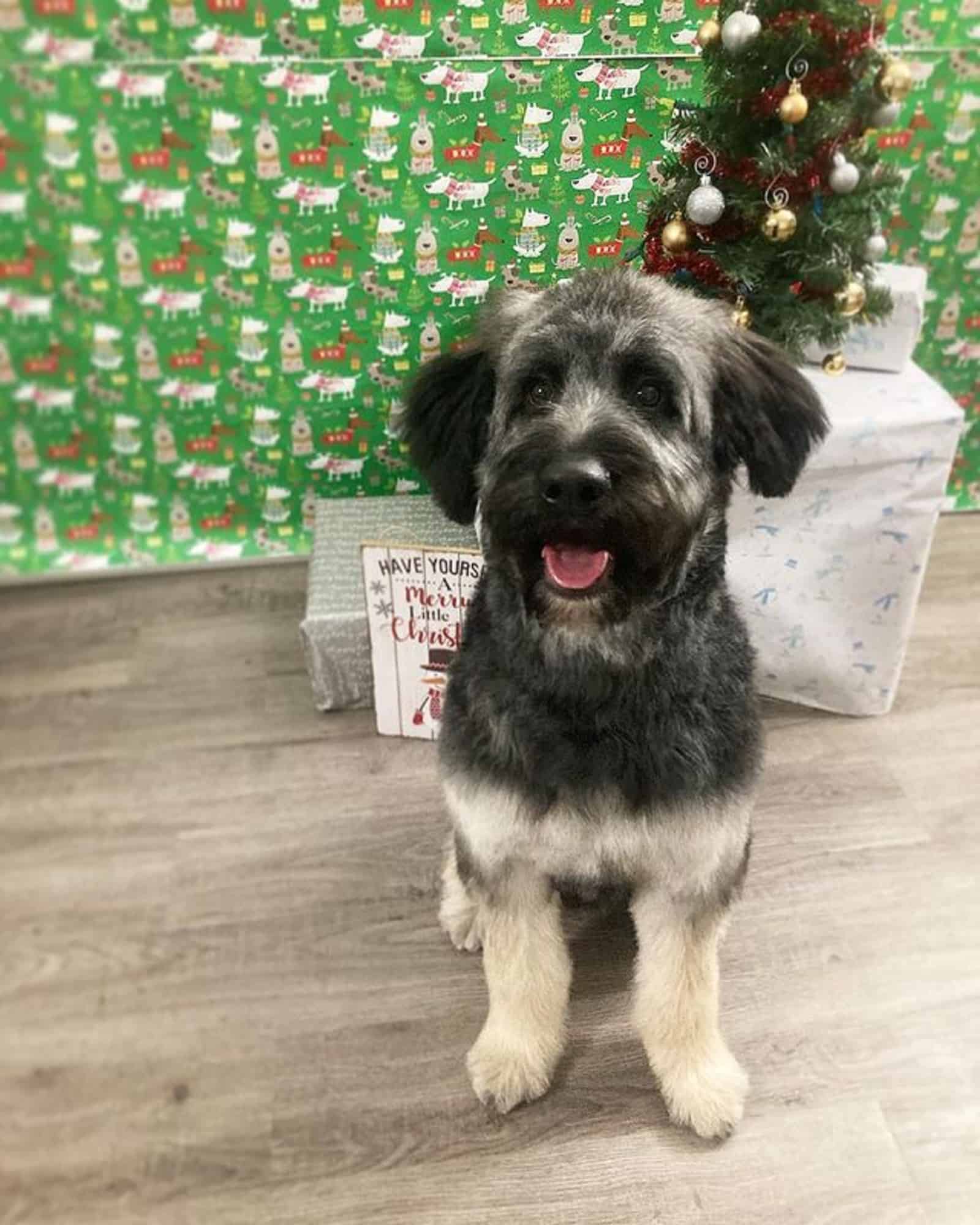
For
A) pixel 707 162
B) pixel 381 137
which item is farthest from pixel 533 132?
pixel 707 162

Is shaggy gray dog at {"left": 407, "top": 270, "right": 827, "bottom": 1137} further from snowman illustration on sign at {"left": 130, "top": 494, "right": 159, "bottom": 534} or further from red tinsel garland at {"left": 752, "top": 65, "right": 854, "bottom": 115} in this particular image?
snowman illustration on sign at {"left": 130, "top": 494, "right": 159, "bottom": 534}

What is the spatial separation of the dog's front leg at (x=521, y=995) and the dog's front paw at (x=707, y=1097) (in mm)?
199

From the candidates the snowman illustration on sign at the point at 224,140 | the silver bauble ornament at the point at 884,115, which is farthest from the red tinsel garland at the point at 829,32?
the snowman illustration on sign at the point at 224,140

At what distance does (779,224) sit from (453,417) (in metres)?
0.83

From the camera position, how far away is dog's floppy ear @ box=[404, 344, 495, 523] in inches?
54.0

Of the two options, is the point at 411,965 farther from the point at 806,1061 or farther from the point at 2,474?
the point at 2,474

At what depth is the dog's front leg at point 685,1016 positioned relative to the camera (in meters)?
1.48

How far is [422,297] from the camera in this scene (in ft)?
8.04

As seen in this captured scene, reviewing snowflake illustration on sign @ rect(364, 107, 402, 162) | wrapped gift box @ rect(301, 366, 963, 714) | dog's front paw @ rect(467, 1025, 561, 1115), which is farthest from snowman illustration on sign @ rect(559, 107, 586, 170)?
dog's front paw @ rect(467, 1025, 561, 1115)

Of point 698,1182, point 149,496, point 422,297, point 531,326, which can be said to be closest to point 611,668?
point 531,326

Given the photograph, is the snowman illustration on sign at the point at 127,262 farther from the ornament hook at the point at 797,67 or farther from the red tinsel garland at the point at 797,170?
the ornament hook at the point at 797,67

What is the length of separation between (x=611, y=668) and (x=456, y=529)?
1114 millimetres

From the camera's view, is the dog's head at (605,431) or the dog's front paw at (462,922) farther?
the dog's front paw at (462,922)

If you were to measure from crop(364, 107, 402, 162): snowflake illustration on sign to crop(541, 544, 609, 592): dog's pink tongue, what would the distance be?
1471 mm
